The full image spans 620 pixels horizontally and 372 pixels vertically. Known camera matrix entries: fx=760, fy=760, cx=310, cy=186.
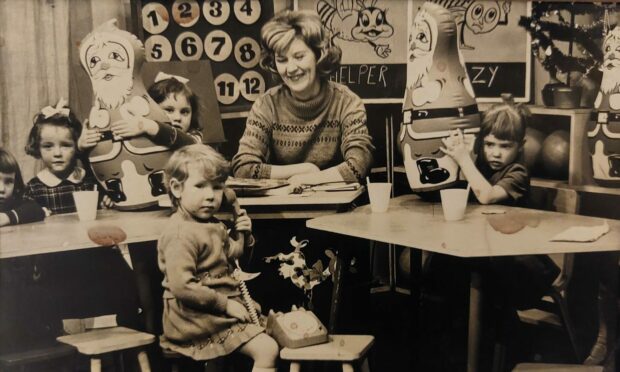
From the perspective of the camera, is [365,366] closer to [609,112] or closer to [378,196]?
[378,196]

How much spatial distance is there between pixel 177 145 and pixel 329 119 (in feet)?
1.51

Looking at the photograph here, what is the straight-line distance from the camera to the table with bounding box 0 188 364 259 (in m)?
2.14

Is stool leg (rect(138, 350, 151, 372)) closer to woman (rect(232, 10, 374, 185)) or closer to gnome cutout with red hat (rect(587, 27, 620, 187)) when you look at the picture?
woman (rect(232, 10, 374, 185))

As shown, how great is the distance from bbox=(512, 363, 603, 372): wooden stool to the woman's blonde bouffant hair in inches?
41.2

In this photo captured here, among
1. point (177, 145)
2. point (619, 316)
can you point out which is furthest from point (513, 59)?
point (177, 145)

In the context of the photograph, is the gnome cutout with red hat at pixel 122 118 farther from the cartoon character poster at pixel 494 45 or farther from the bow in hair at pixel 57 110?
the cartoon character poster at pixel 494 45

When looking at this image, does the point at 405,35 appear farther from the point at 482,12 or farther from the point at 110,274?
the point at 110,274

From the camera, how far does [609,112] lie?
240 cm

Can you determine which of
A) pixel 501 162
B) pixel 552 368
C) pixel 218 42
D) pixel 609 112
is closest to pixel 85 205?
pixel 218 42

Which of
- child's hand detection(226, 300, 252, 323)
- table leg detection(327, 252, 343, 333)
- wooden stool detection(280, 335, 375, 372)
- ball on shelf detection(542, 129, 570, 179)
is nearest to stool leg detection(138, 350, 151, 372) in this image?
child's hand detection(226, 300, 252, 323)

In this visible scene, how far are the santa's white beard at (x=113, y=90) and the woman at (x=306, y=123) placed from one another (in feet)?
1.20

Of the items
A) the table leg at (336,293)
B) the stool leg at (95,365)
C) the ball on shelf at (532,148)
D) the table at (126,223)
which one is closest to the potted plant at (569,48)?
the ball on shelf at (532,148)

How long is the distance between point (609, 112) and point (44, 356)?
73.5 inches

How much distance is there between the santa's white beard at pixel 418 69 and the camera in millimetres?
2293
